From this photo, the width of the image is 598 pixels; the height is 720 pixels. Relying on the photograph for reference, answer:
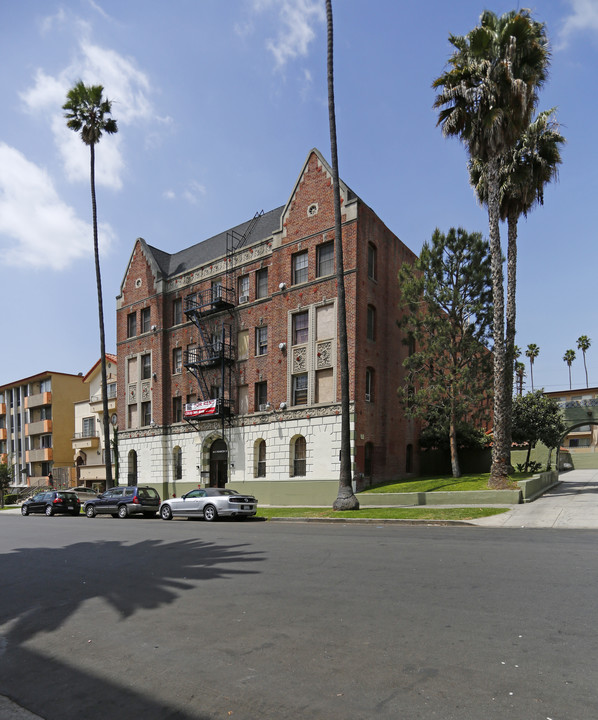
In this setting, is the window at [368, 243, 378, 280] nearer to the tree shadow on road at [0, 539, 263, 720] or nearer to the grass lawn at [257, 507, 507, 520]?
the grass lawn at [257, 507, 507, 520]

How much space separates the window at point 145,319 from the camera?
4031 cm

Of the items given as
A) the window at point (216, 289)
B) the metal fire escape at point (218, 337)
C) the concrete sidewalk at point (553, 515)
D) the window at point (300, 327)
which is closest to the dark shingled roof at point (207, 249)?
the metal fire escape at point (218, 337)

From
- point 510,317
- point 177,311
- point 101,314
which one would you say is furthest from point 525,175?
point 101,314

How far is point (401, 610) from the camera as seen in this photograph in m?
6.61

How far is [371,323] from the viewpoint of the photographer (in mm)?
30094

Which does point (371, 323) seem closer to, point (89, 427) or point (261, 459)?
point (261, 459)

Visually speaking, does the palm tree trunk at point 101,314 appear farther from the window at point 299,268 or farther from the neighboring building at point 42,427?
the neighboring building at point 42,427

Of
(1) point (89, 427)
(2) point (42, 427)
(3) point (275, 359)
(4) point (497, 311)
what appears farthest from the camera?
(2) point (42, 427)

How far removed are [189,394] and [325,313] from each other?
12208mm

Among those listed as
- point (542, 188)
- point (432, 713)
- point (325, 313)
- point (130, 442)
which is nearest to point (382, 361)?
point (325, 313)

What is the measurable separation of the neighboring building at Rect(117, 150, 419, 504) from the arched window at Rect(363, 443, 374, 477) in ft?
0.18

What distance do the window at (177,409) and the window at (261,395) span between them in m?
7.32

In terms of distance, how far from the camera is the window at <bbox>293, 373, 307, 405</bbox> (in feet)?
98.5

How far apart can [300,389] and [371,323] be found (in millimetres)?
5368
